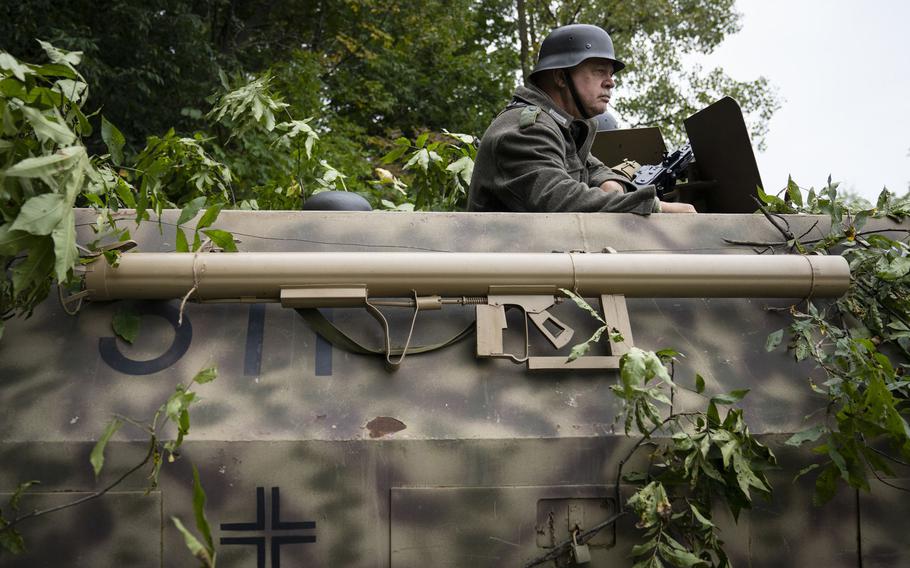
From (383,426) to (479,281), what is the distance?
51 centimetres

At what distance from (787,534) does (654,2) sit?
52.2 feet

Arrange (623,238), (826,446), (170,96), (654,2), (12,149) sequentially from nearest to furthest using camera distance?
(12,149) → (826,446) → (623,238) → (170,96) → (654,2)

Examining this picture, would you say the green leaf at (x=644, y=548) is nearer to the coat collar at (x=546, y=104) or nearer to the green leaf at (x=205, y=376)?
the green leaf at (x=205, y=376)

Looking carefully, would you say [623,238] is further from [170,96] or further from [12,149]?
[170,96]

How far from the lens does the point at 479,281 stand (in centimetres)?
319

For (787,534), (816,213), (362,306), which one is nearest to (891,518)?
(787,534)

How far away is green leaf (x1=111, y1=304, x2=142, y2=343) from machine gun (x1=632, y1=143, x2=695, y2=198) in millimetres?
2357

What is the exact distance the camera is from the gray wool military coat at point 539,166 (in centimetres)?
374

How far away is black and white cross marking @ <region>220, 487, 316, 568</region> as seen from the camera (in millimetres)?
2930

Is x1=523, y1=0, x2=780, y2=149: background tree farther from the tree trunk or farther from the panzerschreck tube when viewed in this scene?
the panzerschreck tube

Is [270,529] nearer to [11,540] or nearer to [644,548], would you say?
[11,540]

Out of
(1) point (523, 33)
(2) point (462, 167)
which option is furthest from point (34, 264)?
(1) point (523, 33)

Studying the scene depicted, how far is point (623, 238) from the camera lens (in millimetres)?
3588

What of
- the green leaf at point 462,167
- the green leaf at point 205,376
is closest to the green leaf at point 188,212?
the green leaf at point 205,376
